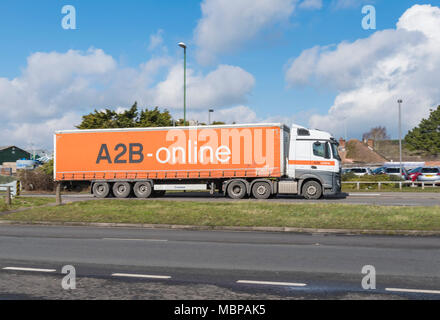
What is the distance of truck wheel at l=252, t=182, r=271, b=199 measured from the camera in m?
23.5

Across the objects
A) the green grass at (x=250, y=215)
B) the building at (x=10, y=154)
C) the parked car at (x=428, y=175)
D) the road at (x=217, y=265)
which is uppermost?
the building at (x=10, y=154)

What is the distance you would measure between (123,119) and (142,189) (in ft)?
74.3

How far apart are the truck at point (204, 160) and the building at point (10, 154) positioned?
84.8 metres

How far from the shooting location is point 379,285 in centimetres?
674

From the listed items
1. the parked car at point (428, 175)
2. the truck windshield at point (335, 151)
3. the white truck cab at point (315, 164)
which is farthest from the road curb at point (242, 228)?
the parked car at point (428, 175)

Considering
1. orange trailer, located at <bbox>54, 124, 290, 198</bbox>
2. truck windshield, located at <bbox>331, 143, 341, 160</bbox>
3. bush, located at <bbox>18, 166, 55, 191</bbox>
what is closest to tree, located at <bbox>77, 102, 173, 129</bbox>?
bush, located at <bbox>18, 166, 55, 191</bbox>

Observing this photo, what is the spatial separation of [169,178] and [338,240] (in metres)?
14.2

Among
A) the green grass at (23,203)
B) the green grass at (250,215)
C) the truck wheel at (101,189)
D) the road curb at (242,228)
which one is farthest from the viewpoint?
the truck wheel at (101,189)

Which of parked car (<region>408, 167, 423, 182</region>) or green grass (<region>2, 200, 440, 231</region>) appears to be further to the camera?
parked car (<region>408, 167, 423, 182</region>)

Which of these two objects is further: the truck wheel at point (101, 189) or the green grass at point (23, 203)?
the truck wheel at point (101, 189)

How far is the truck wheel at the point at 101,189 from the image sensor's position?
25.0m

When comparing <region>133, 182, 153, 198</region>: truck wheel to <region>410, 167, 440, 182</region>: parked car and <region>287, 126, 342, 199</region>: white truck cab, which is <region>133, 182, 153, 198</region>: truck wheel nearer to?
<region>287, 126, 342, 199</region>: white truck cab

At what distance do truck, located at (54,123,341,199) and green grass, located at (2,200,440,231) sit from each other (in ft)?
17.1

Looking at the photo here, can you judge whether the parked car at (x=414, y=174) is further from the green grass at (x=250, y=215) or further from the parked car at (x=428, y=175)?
the green grass at (x=250, y=215)
